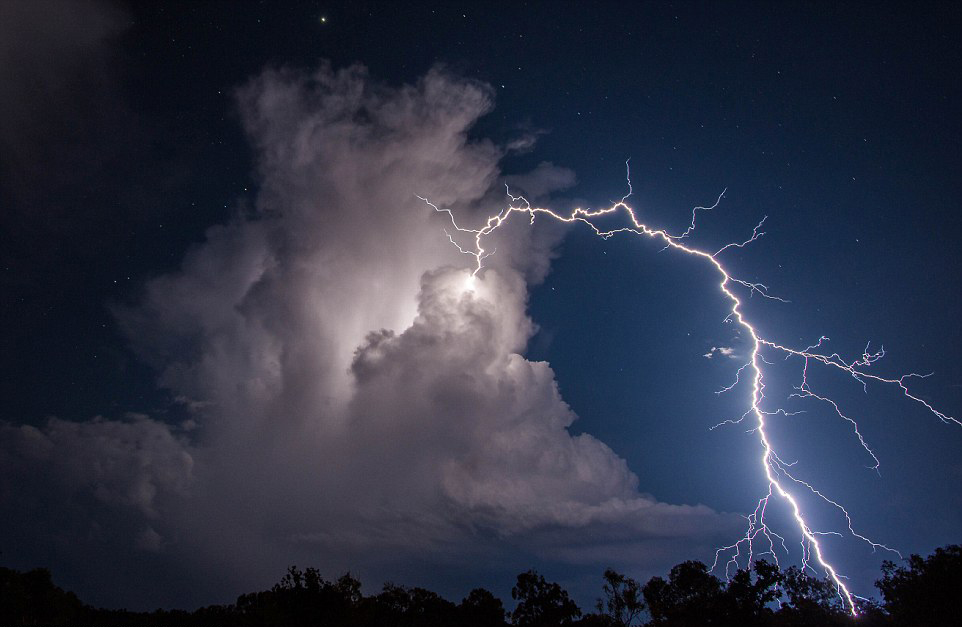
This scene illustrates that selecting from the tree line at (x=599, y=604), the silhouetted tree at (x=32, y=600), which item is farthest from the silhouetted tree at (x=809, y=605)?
the silhouetted tree at (x=32, y=600)

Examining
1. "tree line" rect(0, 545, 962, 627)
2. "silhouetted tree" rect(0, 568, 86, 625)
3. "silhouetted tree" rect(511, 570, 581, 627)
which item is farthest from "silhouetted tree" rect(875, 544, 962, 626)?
"silhouetted tree" rect(0, 568, 86, 625)

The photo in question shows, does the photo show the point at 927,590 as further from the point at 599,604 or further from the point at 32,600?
the point at 32,600

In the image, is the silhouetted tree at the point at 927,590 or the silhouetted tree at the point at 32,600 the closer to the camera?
the silhouetted tree at the point at 927,590

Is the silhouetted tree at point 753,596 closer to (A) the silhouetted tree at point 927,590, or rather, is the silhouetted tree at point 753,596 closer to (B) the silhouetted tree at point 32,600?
(A) the silhouetted tree at point 927,590

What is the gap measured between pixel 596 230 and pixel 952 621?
28.8 meters

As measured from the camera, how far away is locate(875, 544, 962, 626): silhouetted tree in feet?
96.4

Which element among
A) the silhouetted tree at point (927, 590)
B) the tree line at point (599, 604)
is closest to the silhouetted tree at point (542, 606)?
the tree line at point (599, 604)

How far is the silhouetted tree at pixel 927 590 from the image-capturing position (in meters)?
29.4

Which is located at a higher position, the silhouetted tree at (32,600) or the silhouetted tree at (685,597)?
the silhouetted tree at (685,597)

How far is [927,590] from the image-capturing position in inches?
1193

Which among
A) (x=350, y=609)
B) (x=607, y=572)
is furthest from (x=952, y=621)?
(x=350, y=609)

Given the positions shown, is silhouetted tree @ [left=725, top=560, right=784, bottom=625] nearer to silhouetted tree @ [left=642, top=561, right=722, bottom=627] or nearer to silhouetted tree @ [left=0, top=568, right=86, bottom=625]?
silhouetted tree @ [left=642, top=561, right=722, bottom=627]

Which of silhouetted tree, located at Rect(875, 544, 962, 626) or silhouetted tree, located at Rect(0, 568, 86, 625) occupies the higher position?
silhouetted tree, located at Rect(875, 544, 962, 626)

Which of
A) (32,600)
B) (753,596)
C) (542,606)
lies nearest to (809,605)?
(753,596)
